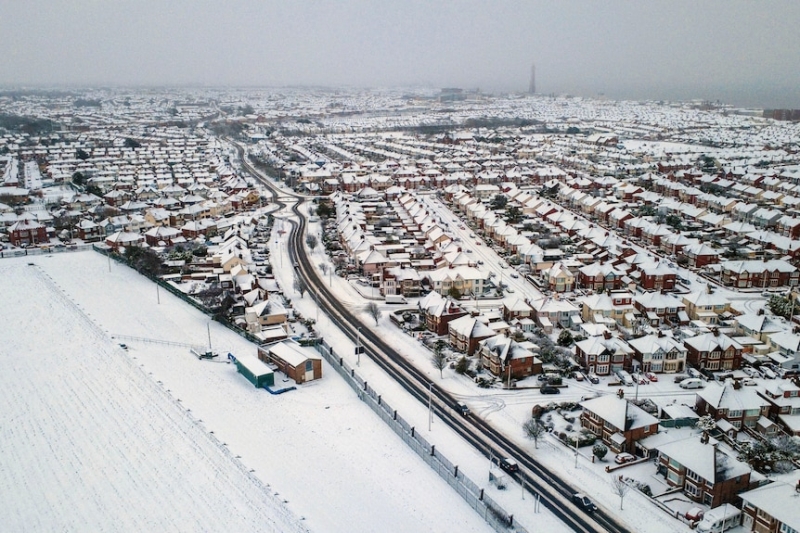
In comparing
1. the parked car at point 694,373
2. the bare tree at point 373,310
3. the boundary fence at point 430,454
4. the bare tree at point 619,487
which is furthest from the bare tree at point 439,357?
the parked car at point 694,373

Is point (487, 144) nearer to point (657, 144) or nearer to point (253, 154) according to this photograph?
point (657, 144)

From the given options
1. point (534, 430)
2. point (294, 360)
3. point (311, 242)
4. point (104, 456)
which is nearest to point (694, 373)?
point (534, 430)

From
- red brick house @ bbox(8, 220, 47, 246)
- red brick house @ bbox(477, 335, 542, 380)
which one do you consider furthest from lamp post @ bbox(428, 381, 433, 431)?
red brick house @ bbox(8, 220, 47, 246)

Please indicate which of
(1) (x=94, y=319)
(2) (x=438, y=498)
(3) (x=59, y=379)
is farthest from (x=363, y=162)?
(2) (x=438, y=498)

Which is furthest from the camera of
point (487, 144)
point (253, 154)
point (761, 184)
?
point (487, 144)

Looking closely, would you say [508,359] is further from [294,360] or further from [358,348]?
[294,360]
